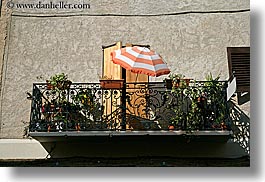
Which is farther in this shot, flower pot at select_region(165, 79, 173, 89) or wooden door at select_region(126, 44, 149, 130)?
flower pot at select_region(165, 79, 173, 89)

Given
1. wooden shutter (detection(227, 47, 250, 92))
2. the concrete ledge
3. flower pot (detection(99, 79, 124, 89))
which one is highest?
wooden shutter (detection(227, 47, 250, 92))

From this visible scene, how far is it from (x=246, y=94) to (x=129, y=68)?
96 cm

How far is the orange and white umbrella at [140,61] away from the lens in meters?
4.19

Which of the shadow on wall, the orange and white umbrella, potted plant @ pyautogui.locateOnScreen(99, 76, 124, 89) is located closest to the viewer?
the shadow on wall

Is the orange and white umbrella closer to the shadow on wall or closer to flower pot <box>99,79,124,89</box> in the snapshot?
flower pot <box>99,79,124,89</box>

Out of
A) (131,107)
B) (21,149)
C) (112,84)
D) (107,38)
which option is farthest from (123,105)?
(21,149)

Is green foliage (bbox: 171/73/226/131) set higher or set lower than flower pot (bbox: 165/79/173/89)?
lower

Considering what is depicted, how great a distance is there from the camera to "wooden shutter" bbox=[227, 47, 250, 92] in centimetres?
420

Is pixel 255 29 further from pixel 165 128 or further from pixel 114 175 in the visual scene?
pixel 114 175

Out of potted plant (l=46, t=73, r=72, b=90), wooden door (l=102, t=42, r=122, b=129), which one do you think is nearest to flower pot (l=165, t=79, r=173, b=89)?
wooden door (l=102, t=42, r=122, b=129)

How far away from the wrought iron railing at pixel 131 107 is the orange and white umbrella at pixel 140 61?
23 centimetres

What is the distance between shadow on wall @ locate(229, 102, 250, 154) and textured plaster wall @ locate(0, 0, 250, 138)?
1.09ft

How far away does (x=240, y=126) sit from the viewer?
4.22 meters

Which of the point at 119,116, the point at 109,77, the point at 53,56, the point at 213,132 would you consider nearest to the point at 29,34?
the point at 53,56
